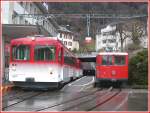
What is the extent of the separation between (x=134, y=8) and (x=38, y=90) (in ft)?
89.6

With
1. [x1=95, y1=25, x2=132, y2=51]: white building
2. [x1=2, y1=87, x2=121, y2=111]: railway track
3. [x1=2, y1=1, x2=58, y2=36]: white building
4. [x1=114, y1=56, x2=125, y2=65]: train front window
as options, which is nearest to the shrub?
[x1=114, y1=56, x2=125, y2=65]: train front window

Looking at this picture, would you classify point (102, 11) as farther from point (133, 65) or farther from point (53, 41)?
point (53, 41)

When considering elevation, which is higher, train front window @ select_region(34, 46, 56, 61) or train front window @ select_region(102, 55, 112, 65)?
train front window @ select_region(34, 46, 56, 61)

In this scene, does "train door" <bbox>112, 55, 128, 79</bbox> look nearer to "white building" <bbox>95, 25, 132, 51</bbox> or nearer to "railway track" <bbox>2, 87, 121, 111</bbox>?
"railway track" <bbox>2, 87, 121, 111</bbox>

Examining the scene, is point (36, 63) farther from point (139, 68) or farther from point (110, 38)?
point (110, 38)

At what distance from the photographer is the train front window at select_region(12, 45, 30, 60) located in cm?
2466

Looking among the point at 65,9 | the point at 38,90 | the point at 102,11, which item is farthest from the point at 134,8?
the point at 38,90

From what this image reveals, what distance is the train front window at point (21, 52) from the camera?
24.7m

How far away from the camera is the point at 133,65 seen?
3078cm

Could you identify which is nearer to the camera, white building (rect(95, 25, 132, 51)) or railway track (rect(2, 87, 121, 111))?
railway track (rect(2, 87, 121, 111))

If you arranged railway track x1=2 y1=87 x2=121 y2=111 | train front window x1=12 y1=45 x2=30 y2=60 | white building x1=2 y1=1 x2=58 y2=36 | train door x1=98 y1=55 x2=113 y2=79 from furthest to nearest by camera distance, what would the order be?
white building x1=2 y1=1 x2=58 y2=36 < train door x1=98 y1=55 x2=113 y2=79 < train front window x1=12 y1=45 x2=30 y2=60 < railway track x1=2 y1=87 x2=121 y2=111

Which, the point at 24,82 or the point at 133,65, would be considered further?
the point at 133,65

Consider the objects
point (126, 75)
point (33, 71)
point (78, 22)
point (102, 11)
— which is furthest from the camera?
point (78, 22)

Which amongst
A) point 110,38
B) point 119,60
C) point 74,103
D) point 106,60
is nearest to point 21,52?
point 106,60
